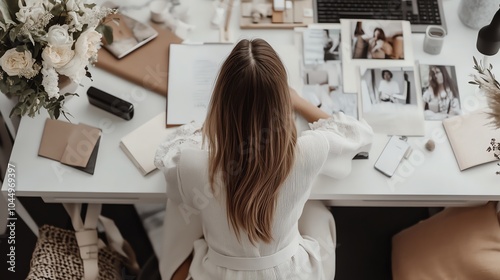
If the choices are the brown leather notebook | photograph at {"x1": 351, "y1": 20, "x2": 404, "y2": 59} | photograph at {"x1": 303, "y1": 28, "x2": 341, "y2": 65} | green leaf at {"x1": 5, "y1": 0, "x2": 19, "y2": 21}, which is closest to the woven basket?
the brown leather notebook

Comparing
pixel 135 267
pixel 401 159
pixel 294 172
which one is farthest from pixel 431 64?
pixel 135 267

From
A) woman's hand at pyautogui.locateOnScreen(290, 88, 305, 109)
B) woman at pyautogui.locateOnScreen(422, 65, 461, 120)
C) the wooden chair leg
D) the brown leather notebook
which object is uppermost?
the brown leather notebook

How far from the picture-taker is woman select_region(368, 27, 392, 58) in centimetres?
172

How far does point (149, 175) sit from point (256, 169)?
39 cm

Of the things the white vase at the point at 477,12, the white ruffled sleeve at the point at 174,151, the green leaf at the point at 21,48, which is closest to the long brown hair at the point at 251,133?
the white ruffled sleeve at the point at 174,151

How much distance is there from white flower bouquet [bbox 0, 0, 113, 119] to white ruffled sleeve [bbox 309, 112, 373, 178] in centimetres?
63

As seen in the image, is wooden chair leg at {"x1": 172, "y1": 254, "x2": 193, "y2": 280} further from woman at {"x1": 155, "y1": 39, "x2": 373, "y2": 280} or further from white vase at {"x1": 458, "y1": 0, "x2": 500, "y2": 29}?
white vase at {"x1": 458, "y1": 0, "x2": 500, "y2": 29}

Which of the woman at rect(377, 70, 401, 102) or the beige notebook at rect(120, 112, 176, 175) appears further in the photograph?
the woman at rect(377, 70, 401, 102)

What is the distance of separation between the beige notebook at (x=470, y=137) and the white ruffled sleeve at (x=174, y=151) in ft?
2.28

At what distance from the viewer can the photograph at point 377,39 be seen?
5.65ft

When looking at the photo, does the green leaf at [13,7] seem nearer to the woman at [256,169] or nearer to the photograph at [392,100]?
the woman at [256,169]

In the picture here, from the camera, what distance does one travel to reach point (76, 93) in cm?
164

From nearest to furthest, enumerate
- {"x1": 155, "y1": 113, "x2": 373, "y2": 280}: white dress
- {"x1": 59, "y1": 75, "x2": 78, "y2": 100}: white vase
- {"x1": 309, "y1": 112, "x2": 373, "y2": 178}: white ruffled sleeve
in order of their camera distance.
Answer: {"x1": 155, "y1": 113, "x2": 373, "y2": 280}: white dress, {"x1": 309, "y1": 112, "x2": 373, "y2": 178}: white ruffled sleeve, {"x1": 59, "y1": 75, "x2": 78, "y2": 100}: white vase

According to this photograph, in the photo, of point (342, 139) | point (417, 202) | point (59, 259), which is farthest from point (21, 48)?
point (417, 202)
